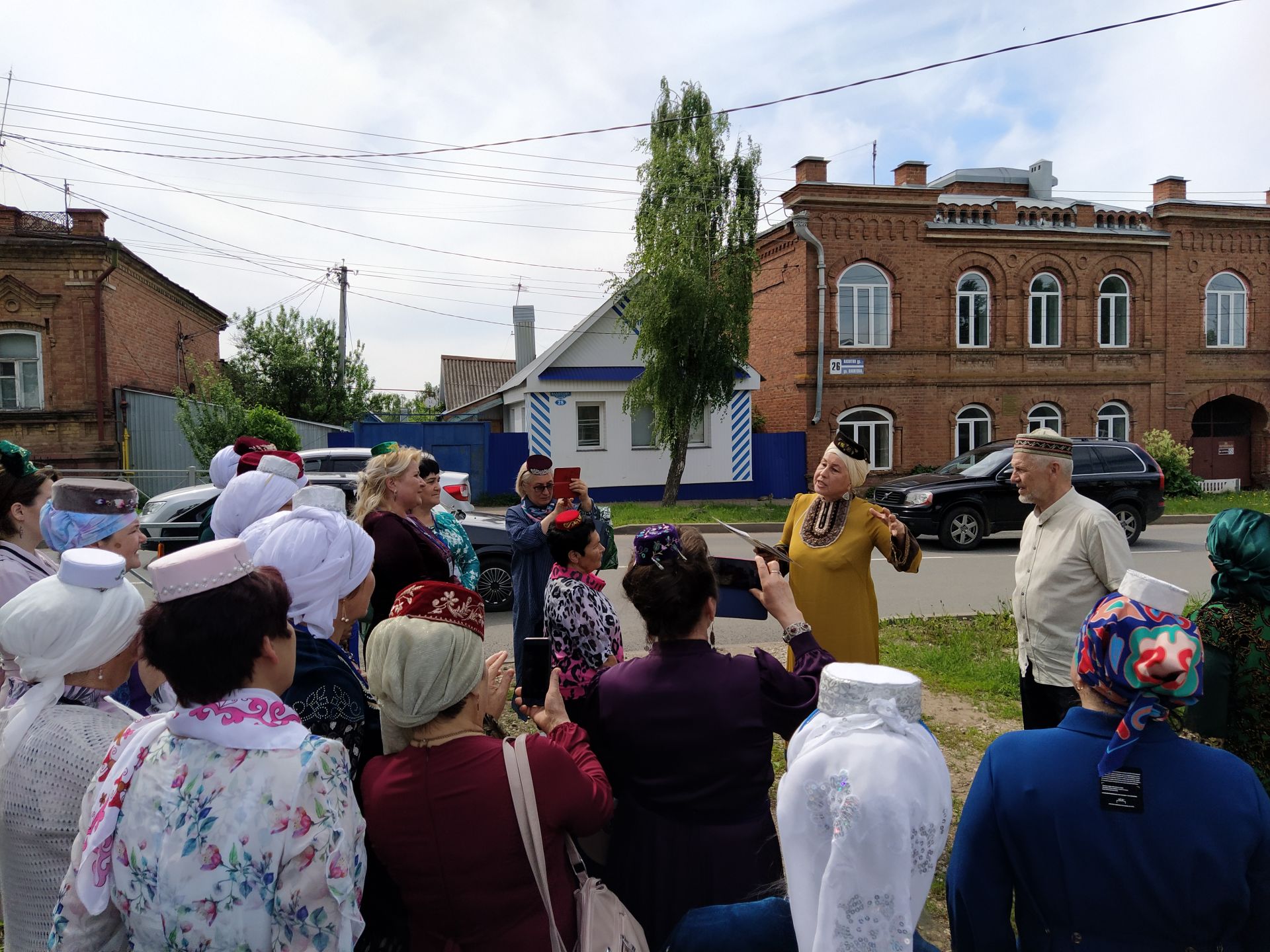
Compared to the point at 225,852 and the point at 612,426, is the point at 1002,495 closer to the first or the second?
the point at 612,426

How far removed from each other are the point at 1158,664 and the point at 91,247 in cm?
2316

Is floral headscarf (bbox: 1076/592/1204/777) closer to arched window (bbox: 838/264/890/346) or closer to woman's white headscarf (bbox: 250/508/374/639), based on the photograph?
woman's white headscarf (bbox: 250/508/374/639)

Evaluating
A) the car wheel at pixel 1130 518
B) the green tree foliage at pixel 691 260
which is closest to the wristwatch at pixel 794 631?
the car wheel at pixel 1130 518

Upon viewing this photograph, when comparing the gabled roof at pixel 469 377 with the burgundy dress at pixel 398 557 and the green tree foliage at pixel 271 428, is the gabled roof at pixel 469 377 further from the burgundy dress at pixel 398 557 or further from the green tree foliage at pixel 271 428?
the burgundy dress at pixel 398 557

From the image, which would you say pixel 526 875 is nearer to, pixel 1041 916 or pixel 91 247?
pixel 1041 916

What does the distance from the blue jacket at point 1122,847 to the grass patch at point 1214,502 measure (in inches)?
763

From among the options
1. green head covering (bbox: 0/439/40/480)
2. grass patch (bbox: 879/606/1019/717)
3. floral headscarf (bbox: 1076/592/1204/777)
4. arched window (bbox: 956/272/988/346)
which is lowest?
grass patch (bbox: 879/606/1019/717)

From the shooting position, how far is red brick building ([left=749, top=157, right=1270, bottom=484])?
876 inches

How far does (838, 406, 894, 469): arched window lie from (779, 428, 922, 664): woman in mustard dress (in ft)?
62.6

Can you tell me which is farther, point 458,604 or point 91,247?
point 91,247

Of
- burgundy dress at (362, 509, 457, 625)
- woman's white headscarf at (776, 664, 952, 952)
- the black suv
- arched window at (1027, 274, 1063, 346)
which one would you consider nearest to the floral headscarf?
woman's white headscarf at (776, 664, 952, 952)

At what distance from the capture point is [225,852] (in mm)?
1602

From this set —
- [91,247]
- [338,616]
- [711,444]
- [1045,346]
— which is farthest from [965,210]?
[338,616]

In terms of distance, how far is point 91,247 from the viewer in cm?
1939
